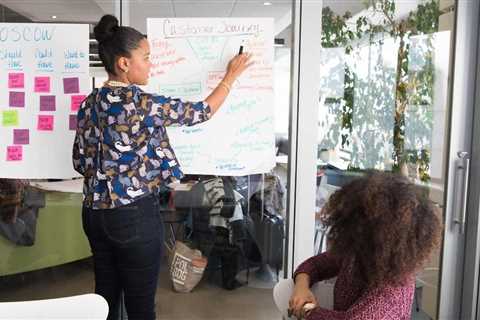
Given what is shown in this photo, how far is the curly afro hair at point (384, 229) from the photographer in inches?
46.4

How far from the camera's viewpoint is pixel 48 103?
231 centimetres

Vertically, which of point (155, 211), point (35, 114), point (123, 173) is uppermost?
point (35, 114)

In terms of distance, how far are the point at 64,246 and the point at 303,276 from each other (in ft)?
4.98

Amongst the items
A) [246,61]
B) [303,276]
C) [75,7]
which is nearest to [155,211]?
[303,276]

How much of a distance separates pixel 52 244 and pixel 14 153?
1.74 feet

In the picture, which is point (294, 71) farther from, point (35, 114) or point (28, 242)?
point (28, 242)

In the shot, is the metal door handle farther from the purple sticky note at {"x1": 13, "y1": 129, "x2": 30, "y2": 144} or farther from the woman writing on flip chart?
the purple sticky note at {"x1": 13, "y1": 129, "x2": 30, "y2": 144}

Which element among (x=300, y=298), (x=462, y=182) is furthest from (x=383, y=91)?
(x=300, y=298)

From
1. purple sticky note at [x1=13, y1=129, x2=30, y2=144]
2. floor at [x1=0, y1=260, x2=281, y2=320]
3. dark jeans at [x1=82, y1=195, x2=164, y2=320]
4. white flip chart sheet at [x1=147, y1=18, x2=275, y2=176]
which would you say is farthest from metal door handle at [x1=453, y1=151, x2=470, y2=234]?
purple sticky note at [x1=13, y1=129, x2=30, y2=144]

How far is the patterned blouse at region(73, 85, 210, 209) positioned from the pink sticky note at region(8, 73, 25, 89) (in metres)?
0.70

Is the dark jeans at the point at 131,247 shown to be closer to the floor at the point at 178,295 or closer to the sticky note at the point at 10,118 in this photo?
the floor at the point at 178,295

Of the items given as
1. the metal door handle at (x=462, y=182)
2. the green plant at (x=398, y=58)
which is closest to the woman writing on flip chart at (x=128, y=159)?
the green plant at (x=398, y=58)

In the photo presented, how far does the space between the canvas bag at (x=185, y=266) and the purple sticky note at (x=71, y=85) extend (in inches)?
36.7

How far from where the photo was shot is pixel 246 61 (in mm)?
2223
